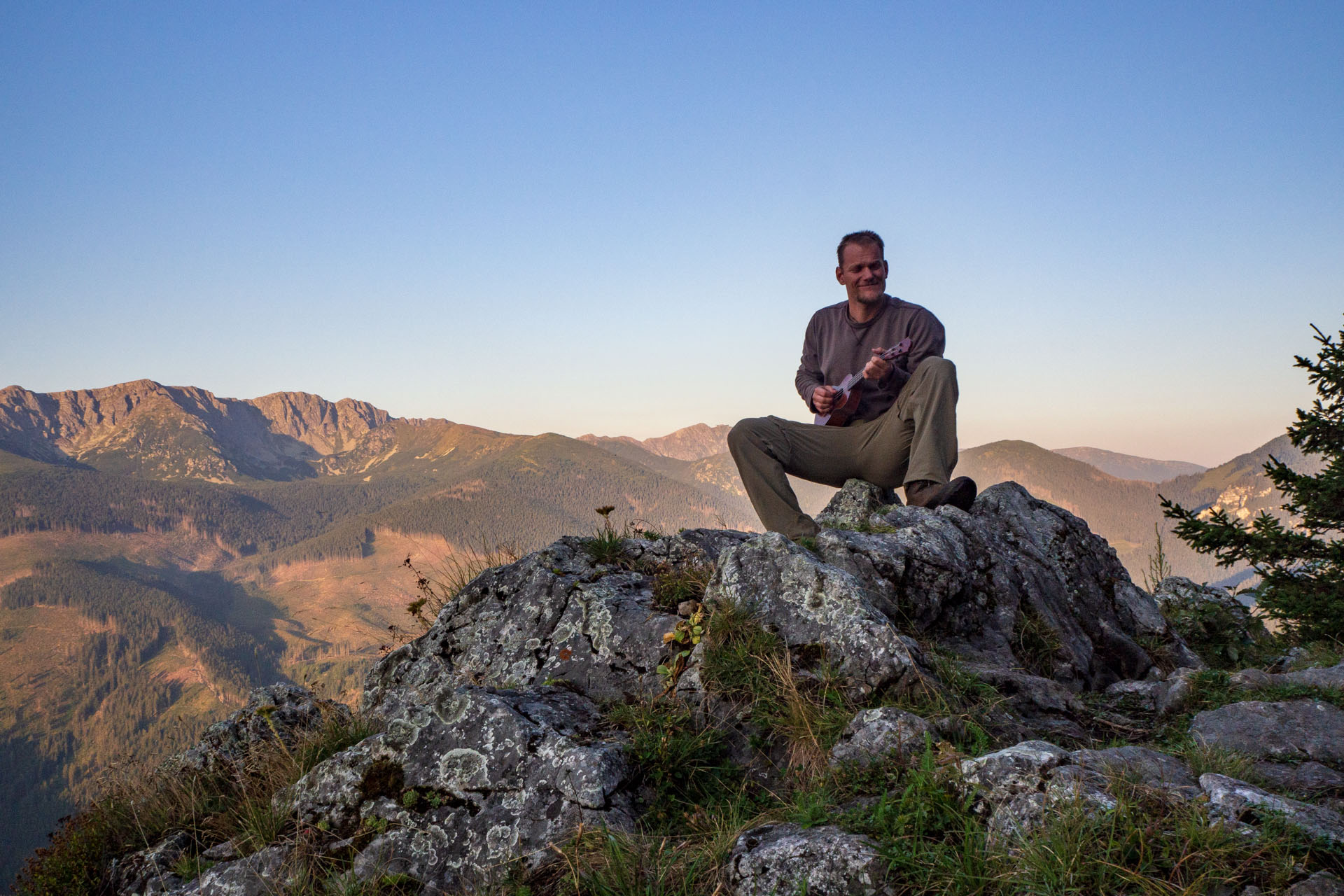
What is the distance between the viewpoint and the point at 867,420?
7.64 m

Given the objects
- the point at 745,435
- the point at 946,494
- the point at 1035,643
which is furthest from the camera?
→ the point at 745,435

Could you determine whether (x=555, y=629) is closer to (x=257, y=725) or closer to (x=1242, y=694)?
(x=257, y=725)

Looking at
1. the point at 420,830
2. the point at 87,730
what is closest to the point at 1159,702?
the point at 420,830

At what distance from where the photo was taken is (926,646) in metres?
5.21

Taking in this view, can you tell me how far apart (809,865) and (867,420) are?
5.22 metres

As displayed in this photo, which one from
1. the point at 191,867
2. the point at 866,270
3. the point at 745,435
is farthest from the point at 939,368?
the point at 191,867

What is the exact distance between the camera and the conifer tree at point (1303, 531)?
8.74 metres

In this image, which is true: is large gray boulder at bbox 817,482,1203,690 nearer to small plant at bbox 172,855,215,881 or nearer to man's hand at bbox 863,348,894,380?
man's hand at bbox 863,348,894,380

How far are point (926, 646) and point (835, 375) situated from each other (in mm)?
3484

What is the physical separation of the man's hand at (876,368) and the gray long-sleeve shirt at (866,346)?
0.11 meters

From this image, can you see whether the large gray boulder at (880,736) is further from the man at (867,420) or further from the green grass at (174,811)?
the green grass at (174,811)

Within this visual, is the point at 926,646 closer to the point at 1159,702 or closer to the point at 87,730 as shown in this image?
the point at 1159,702

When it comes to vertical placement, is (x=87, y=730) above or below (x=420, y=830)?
below

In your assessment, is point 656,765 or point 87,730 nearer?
point 656,765
